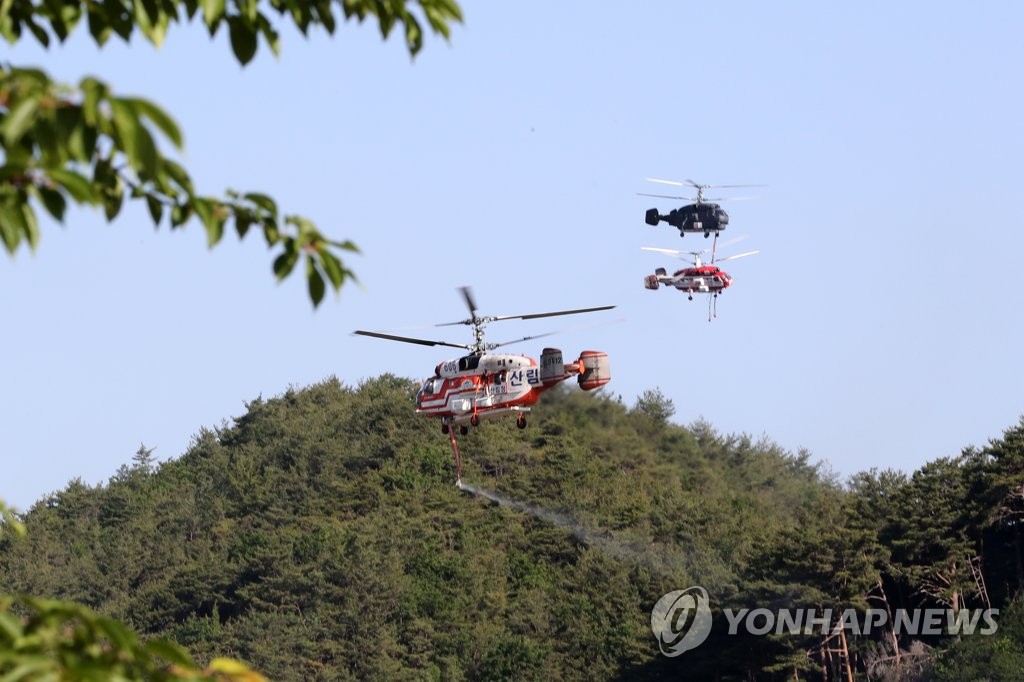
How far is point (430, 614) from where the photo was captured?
96.2 m

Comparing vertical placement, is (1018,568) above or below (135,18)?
above

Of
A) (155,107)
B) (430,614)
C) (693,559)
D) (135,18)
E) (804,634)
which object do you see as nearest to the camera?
(155,107)

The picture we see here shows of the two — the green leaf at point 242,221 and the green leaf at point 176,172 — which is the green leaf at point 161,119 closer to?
the green leaf at point 176,172

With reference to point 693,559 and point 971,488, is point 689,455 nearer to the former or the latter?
point 693,559

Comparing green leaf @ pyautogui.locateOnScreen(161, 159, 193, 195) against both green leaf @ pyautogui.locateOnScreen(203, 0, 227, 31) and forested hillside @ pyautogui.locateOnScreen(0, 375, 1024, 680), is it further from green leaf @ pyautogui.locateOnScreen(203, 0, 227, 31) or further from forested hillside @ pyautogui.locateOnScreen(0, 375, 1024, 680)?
forested hillside @ pyautogui.locateOnScreen(0, 375, 1024, 680)

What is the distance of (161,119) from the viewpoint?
4.18 metres

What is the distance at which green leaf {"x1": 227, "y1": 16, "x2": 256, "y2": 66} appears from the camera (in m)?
5.42

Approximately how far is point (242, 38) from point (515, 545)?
320 feet

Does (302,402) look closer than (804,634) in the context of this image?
No

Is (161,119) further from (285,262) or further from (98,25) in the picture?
(98,25)

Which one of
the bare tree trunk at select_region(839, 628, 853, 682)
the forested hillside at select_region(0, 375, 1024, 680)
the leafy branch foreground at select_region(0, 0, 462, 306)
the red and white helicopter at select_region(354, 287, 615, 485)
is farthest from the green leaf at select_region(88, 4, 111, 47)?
the bare tree trunk at select_region(839, 628, 853, 682)

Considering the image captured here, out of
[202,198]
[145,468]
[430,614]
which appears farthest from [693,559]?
[202,198]

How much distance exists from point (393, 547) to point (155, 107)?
9798 cm

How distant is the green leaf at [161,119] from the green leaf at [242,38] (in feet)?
4.06
